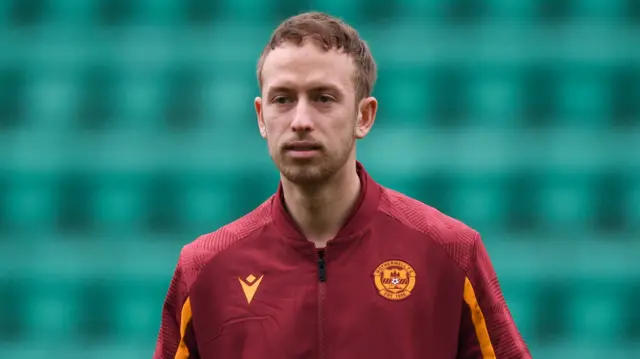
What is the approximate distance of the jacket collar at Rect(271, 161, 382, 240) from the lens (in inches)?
167

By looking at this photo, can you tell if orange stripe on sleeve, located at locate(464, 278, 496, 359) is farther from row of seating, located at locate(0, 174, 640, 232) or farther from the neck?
row of seating, located at locate(0, 174, 640, 232)

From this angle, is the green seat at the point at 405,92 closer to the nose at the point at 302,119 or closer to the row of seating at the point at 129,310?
the row of seating at the point at 129,310

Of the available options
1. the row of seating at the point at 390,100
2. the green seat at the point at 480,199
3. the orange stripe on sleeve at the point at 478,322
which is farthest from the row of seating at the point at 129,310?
the orange stripe on sleeve at the point at 478,322

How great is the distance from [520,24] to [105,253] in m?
13.3

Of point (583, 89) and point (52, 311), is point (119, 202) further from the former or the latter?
point (583, 89)

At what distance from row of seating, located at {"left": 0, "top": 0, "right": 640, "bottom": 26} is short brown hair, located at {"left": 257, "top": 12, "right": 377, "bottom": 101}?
3061 cm

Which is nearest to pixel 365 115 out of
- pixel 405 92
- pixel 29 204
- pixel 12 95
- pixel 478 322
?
pixel 478 322

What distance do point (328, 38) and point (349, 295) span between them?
875mm

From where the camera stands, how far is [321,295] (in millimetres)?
4141

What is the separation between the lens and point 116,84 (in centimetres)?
3547

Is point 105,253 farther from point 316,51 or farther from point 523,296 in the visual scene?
point 316,51

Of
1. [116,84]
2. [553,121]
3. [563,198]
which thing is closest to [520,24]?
[553,121]

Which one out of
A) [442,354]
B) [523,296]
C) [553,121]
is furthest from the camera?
[553,121]

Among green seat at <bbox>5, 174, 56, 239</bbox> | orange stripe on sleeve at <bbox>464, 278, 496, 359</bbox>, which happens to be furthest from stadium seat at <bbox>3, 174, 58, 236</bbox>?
orange stripe on sleeve at <bbox>464, 278, 496, 359</bbox>
